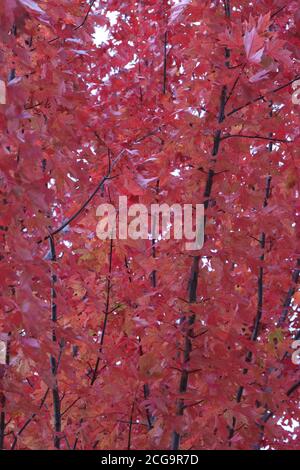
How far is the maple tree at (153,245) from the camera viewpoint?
112 inches

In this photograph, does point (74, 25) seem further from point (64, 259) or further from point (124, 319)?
point (124, 319)

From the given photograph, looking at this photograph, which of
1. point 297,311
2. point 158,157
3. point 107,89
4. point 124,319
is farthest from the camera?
point 107,89

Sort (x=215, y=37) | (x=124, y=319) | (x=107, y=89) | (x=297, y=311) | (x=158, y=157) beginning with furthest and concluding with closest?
(x=107, y=89)
(x=297, y=311)
(x=124, y=319)
(x=158, y=157)
(x=215, y=37)

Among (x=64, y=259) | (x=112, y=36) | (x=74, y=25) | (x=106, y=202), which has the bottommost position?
(x=64, y=259)

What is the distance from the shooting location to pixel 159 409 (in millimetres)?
3227

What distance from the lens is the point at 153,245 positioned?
352cm

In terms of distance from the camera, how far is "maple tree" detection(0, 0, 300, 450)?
112 inches

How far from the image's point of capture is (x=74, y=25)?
4109 millimetres

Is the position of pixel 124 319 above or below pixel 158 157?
below

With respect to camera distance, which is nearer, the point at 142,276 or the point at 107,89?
the point at 142,276
